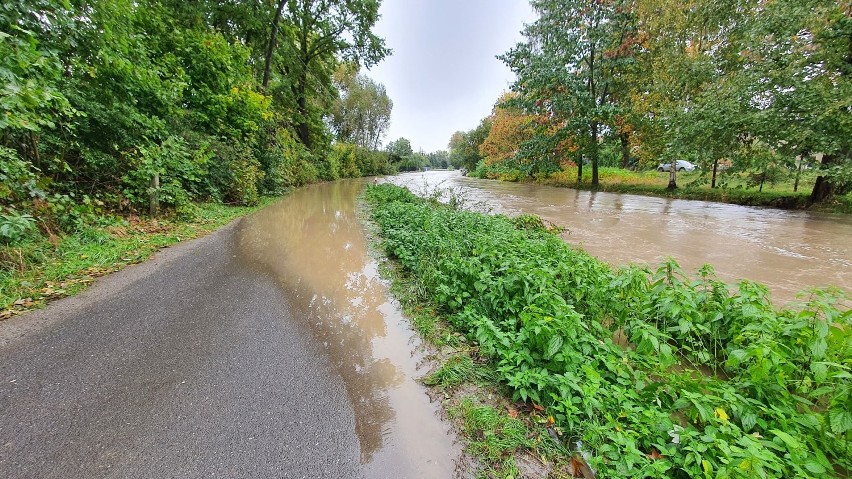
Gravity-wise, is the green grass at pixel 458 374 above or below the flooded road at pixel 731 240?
below

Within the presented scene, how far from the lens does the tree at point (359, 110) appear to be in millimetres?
36562

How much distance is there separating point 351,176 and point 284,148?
50.7 ft

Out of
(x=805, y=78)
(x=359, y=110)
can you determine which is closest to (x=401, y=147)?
(x=359, y=110)

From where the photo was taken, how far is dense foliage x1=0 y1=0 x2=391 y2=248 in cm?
392

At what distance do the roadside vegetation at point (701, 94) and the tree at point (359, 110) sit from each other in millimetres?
23234

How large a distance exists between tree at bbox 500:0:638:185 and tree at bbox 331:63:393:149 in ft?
73.8

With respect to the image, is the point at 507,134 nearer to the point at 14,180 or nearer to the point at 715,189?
the point at 715,189

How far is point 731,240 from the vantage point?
21.6 ft

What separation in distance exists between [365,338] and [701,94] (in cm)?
1493

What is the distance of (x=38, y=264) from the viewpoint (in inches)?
150

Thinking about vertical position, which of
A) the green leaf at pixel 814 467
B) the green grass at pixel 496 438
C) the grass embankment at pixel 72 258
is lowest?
the green grass at pixel 496 438

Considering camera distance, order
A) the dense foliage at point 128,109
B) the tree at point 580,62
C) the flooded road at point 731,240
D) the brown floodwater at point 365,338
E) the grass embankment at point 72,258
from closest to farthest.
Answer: the brown floodwater at point 365,338
the grass embankment at point 72,258
the dense foliage at point 128,109
the flooded road at point 731,240
the tree at point 580,62

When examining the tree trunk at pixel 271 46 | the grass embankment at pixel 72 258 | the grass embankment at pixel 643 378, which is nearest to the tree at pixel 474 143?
the tree trunk at pixel 271 46

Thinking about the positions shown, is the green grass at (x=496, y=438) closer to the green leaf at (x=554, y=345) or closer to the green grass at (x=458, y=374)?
the green grass at (x=458, y=374)
